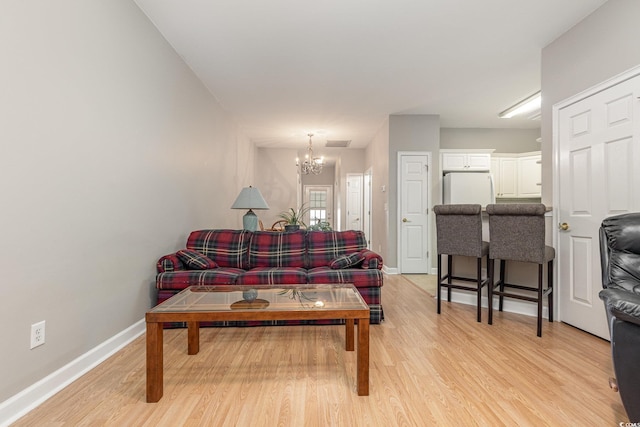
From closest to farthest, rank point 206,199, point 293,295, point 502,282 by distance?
point 293,295 → point 502,282 → point 206,199

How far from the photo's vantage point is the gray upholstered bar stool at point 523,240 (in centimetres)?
256

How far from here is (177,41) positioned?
9.90 feet

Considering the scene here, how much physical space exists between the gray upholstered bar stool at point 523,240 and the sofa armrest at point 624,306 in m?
1.30

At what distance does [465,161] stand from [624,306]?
4.72 metres

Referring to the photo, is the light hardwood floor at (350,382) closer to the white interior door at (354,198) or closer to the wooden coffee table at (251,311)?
the wooden coffee table at (251,311)

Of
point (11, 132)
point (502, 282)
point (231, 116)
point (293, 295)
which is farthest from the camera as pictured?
point (231, 116)

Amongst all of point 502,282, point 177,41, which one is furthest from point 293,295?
point 177,41

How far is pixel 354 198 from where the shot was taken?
26.6 feet

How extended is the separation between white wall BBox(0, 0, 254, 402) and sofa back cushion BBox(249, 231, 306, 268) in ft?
2.72

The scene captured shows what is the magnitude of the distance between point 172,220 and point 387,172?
3.51m

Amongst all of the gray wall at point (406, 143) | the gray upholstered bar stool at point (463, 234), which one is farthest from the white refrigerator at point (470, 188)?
the gray upholstered bar stool at point (463, 234)

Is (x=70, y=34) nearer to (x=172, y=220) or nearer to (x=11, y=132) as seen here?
(x=11, y=132)

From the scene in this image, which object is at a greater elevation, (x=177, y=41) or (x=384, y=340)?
(x=177, y=41)

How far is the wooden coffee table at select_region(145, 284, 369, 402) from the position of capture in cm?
160
